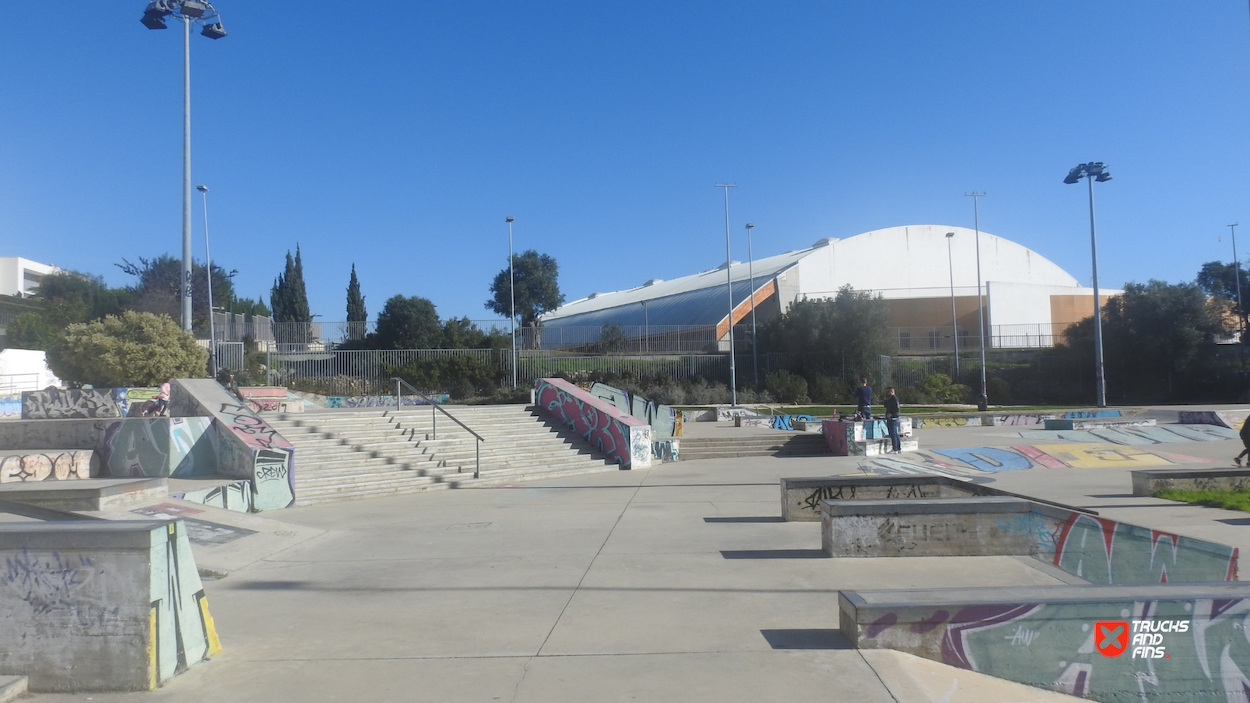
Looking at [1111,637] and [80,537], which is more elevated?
[80,537]

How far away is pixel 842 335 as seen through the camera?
40.8m

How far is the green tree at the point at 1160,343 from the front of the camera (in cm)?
3884

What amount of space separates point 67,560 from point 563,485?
10.5 m

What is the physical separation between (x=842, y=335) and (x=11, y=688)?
130 ft

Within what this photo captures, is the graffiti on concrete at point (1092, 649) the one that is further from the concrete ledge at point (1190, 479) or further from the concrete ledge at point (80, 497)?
the concrete ledge at point (80, 497)

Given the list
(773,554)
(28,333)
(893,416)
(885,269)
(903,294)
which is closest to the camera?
(773,554)

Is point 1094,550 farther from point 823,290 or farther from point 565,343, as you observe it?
point 823,290

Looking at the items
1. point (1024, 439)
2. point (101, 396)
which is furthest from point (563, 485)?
point (1024, 439)

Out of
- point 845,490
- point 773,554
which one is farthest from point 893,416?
point 773,554

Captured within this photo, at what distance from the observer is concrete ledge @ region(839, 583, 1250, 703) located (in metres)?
4.55

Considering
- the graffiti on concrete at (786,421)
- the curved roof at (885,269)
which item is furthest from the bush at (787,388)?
the curved roof at (885,269)

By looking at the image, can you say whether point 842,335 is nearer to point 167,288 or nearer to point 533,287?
point 533,287

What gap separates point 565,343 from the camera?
146 ft

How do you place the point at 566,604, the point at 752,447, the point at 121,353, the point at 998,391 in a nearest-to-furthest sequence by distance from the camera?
the point at 566,604, the point at 121,353, the point at 752,447, the point at 998,391
